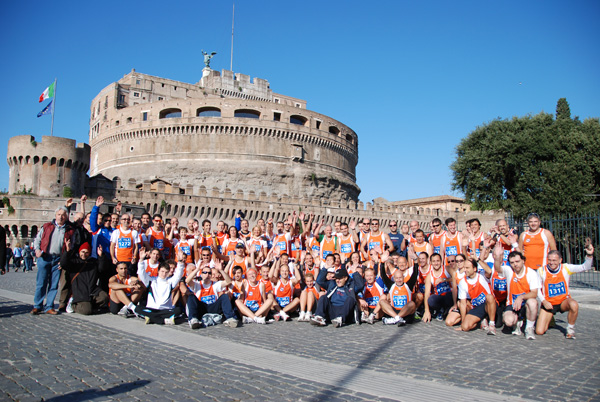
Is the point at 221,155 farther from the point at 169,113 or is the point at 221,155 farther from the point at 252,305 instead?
the point at 252,305

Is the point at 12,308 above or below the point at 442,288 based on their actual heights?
below

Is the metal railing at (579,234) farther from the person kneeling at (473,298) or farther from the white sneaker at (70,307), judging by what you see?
the white sneaker at (70,307)

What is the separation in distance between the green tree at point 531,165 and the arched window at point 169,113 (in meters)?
28.6

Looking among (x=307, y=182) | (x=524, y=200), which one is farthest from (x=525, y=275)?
(x=307, y=182)

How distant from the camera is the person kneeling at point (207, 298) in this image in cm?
702

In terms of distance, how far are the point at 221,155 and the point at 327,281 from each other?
3765 cm

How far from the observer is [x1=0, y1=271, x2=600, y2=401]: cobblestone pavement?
3.76m

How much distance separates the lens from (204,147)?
145 ft

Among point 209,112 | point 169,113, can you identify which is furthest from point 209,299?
point 169,113

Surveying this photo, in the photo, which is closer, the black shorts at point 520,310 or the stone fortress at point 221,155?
the black shorts at point 520,310

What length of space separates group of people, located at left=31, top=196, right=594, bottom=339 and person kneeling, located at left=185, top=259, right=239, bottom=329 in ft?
0.05

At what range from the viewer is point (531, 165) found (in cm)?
2628

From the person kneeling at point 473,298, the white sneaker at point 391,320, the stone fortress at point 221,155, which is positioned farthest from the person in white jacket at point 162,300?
the stone fortress at point 221,155

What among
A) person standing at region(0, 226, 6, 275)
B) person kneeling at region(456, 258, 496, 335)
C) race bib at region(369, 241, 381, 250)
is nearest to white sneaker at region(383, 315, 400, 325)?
person kneeling at region(456, 258, 496, 335)
